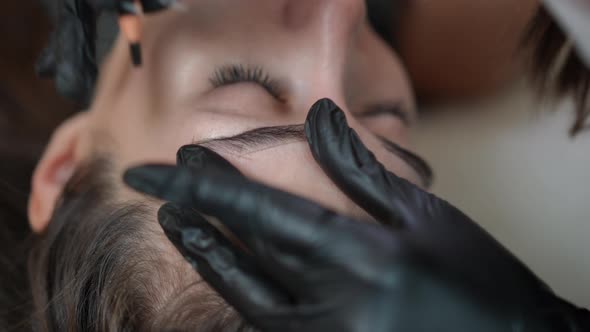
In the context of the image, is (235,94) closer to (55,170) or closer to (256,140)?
(256,140)

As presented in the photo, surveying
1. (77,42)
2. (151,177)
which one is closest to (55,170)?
(77,42)

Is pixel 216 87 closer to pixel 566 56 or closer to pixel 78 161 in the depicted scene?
pixel 78 161

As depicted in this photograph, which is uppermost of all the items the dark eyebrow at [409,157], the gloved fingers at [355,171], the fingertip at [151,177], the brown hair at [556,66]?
the brown hair at [556,66]

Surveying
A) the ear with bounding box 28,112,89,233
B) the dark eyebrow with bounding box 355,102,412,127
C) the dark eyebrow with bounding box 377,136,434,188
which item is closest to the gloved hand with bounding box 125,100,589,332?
the dark eyebrow with bounding box 377,136,434,188

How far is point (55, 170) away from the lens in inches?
46.4

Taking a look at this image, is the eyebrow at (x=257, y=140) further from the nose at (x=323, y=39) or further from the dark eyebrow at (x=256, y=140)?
the nose at (x=323, y=39)

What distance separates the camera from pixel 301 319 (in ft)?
2.11

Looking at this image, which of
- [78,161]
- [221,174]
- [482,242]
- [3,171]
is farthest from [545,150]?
[3,171]

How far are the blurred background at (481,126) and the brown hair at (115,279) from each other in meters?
0.55

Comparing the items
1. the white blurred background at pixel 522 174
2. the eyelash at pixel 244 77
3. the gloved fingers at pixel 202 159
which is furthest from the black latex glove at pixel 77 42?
the white blurred background at pixel 522 174

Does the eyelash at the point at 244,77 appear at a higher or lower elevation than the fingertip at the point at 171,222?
higher

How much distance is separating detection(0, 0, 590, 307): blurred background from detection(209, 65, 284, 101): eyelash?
1.88 ft

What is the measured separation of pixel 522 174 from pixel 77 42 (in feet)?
4.02

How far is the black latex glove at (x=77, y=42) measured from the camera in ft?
2.73
